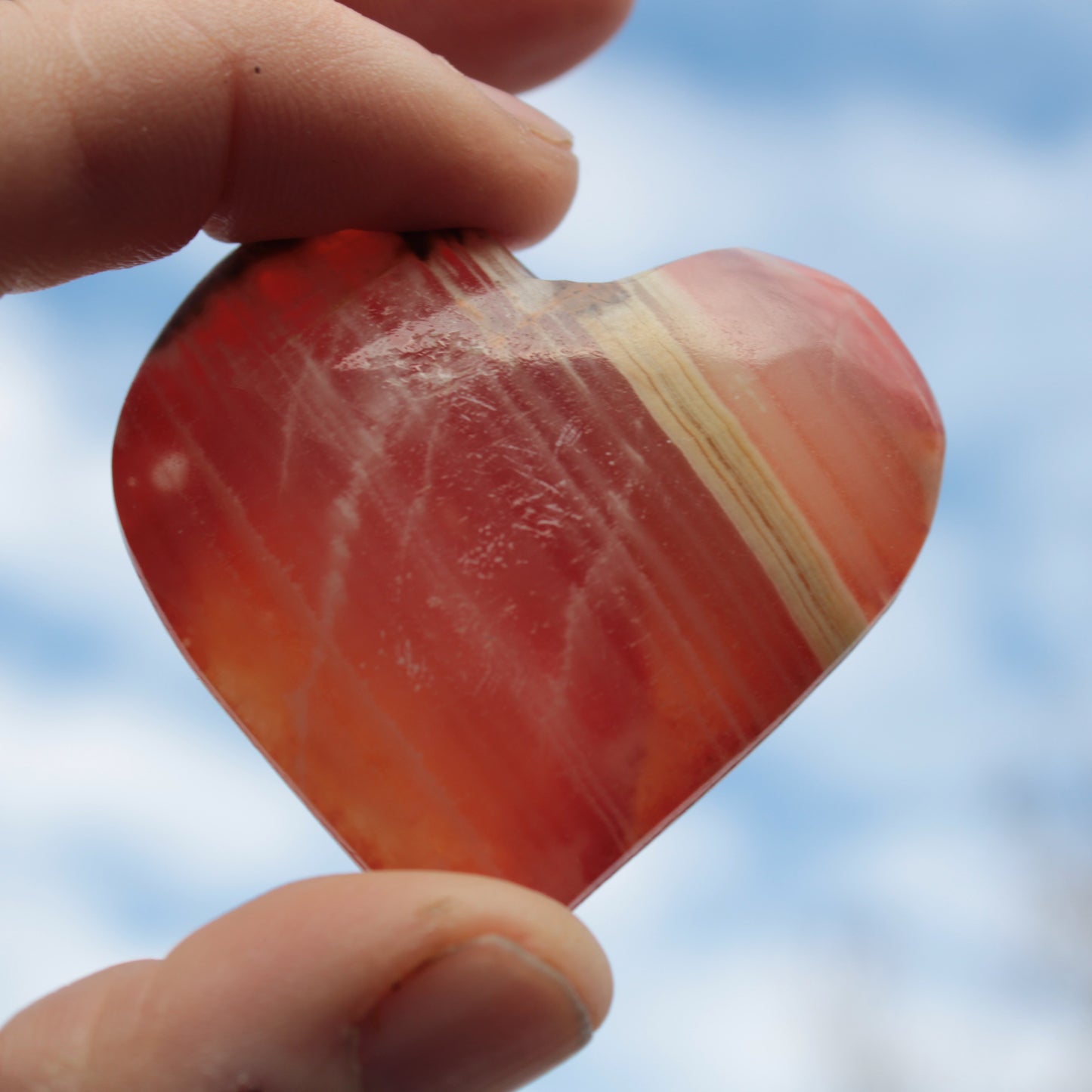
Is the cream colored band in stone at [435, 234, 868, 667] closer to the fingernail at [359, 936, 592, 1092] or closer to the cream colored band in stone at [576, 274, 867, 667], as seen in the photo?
the cream colored band in stone at [576, 274, 867, 667]

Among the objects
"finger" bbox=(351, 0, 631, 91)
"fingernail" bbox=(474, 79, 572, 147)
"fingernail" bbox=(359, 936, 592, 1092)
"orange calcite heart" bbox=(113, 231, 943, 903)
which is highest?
"finger" bbox=(351, 0, 631, 91)

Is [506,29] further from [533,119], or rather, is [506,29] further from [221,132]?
[221,132]

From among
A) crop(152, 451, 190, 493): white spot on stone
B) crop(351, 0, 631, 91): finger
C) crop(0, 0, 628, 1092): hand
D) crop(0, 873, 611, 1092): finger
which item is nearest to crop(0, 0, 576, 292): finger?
crop(0, 0, 628, 1092): hand

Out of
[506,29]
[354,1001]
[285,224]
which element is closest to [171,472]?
[285,224]

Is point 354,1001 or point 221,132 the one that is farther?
point 221,132

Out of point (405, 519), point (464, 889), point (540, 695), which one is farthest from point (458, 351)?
point (464, 889)

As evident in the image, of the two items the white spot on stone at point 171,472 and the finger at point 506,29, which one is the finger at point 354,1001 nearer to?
the white spot on stone at point 171,472

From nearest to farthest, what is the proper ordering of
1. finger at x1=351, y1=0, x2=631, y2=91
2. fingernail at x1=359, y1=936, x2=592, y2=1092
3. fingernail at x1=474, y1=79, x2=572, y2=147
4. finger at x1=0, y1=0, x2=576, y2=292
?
fingernail at x1=359, y1=936, x2=592, y2=1092
finger at x1=0, y1=0, x2=576, y2=292
fingernail at x1=474, y1=79, x2=572, y2=147
finger at x1=351, y1=0, x2=631, y2=91
